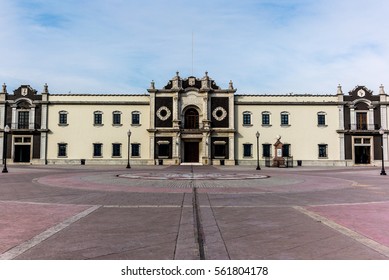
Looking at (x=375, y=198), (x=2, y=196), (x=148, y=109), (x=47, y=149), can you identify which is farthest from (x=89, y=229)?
(x=47, y=149)

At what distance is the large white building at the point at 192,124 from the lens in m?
41.7

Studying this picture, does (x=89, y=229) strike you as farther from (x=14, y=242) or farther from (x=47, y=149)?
(x=47, y=149)

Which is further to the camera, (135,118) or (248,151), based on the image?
(135,118)

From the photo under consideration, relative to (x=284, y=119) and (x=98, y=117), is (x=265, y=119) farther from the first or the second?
(x=98, y=117)

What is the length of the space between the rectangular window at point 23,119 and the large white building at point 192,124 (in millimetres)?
130

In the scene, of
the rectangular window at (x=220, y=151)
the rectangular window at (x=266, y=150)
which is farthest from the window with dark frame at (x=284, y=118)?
the rectangular window at (x=220, y=151)

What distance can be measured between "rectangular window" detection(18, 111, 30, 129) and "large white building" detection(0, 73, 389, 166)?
130 mm

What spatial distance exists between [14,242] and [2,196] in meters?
6.47

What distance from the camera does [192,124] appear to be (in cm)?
4238

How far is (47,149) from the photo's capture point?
138 feet

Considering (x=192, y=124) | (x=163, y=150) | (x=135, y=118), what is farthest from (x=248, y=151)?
(x=135, y=118)

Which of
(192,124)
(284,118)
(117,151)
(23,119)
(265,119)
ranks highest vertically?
(284,118)

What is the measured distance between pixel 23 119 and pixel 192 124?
72.0ft
